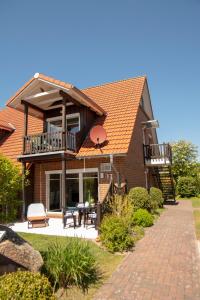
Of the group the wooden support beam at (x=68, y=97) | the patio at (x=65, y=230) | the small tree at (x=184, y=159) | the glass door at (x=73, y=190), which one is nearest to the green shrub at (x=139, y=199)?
the patio at (x=65, y=230)

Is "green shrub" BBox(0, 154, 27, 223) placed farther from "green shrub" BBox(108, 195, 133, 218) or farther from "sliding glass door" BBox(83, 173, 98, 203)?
"sliding glass door" BBox(83, 173, 98, 203)

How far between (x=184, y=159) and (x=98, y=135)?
25.2 meters

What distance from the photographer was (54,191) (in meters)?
15.5

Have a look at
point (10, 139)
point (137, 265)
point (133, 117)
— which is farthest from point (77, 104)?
point (137, 265)

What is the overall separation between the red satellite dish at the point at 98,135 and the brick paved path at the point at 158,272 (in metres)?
→ 6.30

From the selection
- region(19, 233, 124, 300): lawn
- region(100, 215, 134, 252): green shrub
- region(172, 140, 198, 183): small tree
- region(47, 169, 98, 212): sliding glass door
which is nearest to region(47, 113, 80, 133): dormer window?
region(47, 169, 98, 212): sliding glass door

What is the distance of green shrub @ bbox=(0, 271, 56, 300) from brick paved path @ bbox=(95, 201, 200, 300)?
1.31m

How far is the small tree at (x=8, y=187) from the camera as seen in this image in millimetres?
5441

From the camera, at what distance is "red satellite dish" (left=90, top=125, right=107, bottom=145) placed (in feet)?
44.4

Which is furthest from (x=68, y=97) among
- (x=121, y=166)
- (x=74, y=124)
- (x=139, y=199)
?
(x=139, y=199)

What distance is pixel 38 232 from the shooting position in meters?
10.3

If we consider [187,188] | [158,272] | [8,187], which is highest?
[8,187]

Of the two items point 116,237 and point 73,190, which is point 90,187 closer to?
point 73,190

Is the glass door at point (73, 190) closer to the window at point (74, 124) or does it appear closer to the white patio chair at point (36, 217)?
the white patio chair at point (36, 217)
